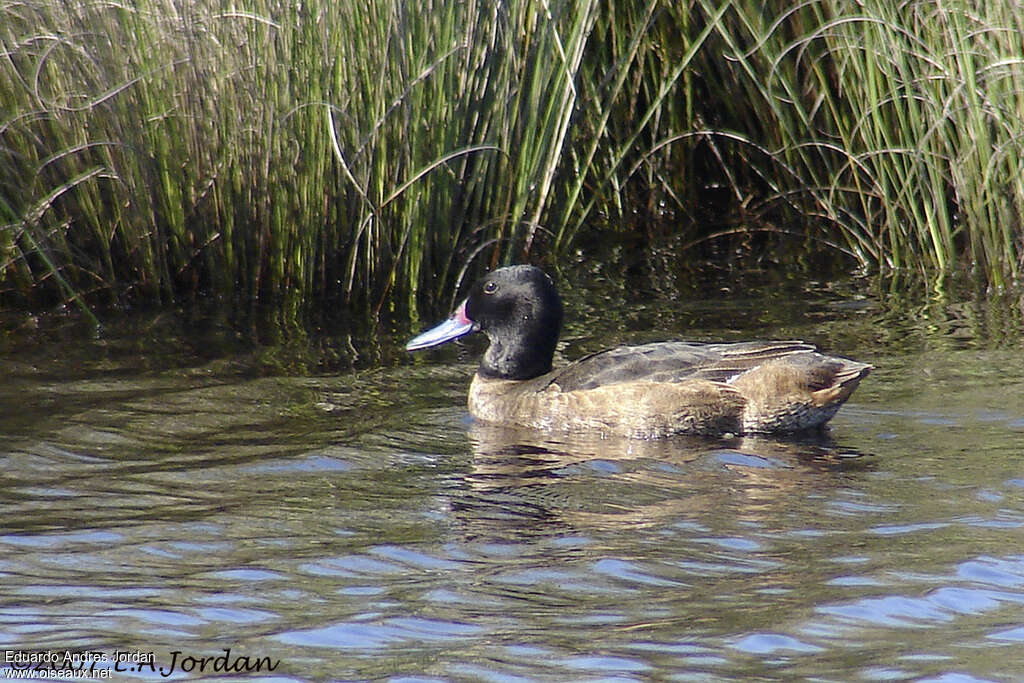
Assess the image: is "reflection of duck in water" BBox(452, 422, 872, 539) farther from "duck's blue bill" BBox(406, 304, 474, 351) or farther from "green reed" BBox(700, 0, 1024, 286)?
"green reed" BBox(700, 0, 1024, 286)

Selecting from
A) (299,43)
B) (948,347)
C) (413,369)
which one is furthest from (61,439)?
(948,347)

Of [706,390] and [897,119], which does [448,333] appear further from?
[897,119]

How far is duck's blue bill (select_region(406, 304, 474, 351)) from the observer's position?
7.09 m

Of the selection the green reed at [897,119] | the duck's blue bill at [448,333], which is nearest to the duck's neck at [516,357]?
the duck's blue bill at [448,333]

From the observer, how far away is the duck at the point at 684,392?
20.0ft

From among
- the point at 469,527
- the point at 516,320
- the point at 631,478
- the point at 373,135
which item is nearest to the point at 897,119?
the point at 516,320

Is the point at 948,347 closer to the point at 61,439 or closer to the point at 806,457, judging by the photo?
the point at 806,457

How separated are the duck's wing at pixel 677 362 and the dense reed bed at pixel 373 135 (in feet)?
5.23

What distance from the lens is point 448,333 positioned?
711cm

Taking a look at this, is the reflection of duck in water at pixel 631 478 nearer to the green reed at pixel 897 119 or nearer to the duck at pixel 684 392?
the duck at pixel 684 392

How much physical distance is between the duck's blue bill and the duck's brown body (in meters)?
0.80

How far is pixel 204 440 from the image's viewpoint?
5.97 m

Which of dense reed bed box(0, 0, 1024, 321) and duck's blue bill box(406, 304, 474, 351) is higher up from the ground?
dense reed bed box(0, 0, 1024, 321)

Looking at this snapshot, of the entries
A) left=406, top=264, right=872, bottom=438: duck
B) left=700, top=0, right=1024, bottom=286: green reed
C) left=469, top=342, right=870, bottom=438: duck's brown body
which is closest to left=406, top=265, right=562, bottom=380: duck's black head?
left=406, top=264, right=872, bottom=438: duck
